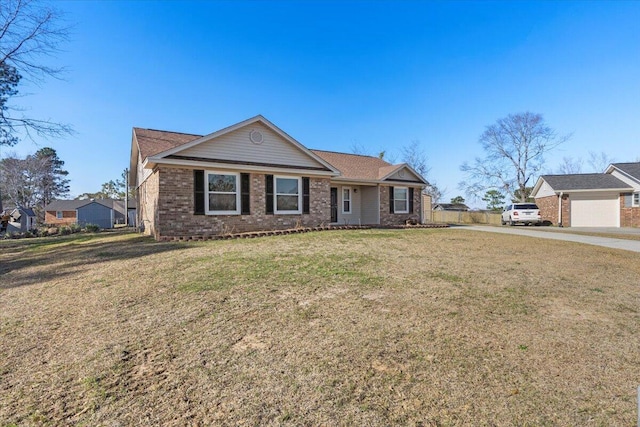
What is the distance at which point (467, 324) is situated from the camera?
3.84 metres

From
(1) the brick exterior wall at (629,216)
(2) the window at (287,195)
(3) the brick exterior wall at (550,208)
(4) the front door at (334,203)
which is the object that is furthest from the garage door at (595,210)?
(2) the window at (287,195)

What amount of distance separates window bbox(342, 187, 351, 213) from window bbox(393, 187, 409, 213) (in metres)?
2.64

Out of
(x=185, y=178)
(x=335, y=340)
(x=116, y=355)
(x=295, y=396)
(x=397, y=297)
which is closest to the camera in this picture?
(x=295, y=396)

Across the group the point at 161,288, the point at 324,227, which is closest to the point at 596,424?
the point at 161,288

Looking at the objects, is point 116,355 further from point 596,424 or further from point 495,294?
point 495,294

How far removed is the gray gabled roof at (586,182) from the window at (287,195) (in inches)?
839

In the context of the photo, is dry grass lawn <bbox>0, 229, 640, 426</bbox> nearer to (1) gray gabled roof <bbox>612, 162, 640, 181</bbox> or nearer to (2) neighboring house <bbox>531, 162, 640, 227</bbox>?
(2) neighboring house <bbox>531, 162, 640, 227</bbox>

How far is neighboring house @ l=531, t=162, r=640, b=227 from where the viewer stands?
21.8 metres

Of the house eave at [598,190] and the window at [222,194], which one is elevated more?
the house eave at [598,190]

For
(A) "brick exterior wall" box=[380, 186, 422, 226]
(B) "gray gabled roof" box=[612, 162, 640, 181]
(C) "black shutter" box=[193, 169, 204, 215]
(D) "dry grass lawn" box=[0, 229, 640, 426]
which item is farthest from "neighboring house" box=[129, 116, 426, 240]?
(B) "gray gabled roof" box=[612, 162, 640, 181]

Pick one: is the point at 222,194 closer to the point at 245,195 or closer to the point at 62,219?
the point at 245,195

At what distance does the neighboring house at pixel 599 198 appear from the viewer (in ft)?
71.4

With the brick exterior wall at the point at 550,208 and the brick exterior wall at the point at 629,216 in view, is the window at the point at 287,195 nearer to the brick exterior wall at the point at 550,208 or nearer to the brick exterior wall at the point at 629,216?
the brick exterior wall at the point at 550,208

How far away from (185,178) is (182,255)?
4285mm
